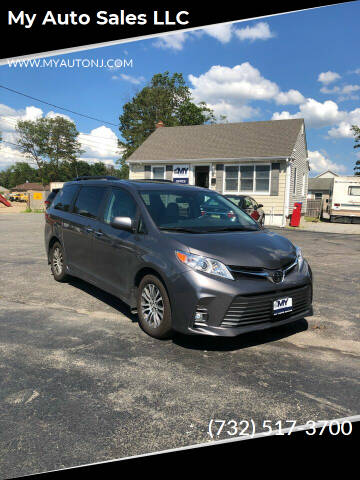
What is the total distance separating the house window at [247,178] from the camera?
852 inches

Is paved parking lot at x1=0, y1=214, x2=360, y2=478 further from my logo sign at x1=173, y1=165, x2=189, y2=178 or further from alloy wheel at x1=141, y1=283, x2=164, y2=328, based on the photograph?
my logo sign at x1=173, y1=165, x2=189, y2=178

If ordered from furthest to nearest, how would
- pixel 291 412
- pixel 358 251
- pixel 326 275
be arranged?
1. pixel 358 251
2. pixel 326 275
3. pixel 291 412

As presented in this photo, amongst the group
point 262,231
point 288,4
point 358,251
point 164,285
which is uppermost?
point 288,4

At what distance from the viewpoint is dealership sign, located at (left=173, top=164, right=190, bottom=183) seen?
951 inches

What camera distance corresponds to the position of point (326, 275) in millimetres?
7891

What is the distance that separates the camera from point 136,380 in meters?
3.33

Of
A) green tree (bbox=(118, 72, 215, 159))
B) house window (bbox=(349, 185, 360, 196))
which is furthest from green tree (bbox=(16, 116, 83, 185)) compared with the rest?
house window (bbox=(349, 185, 360, 196))

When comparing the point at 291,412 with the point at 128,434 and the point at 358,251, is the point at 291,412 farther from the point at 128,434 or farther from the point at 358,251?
the point at 358,251

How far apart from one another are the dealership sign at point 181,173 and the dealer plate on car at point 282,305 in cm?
2052

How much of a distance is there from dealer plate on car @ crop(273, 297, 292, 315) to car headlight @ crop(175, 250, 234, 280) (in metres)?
0.56

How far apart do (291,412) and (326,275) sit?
5.51 metres

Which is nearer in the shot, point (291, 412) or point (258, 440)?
point (258, 440)

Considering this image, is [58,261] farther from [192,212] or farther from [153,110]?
[153,110]

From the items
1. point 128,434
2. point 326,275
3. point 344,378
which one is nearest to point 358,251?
point 326,275
